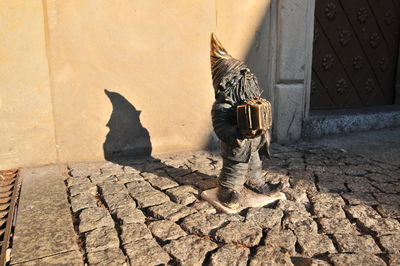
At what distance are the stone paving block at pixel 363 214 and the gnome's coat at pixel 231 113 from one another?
0.73 m

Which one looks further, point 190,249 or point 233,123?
point 233,123

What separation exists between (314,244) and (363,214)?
0.56 meters

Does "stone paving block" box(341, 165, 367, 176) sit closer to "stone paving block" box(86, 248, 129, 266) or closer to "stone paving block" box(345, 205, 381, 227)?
"stone paving block" box(345, 205, 381, 227)

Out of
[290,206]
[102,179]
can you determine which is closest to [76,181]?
[102,179]

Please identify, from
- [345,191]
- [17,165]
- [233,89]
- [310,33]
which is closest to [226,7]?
[310,33]

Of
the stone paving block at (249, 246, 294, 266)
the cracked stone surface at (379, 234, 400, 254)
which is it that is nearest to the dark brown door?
the cracked stone surface at (379, 234, 400, 254)

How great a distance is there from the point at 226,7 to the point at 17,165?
278 cm

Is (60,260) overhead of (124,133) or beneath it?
beneath

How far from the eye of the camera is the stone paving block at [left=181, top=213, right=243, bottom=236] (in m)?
1.90

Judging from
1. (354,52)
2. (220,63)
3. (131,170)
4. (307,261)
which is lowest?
(307,261)

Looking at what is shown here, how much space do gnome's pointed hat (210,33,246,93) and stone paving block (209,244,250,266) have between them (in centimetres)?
104

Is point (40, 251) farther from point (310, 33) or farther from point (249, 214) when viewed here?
point (310, 33)

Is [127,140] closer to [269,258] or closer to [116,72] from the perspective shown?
[116,72]

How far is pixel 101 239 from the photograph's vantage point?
5.91 ft
